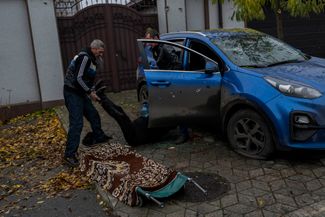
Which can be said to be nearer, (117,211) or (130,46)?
(117,211)

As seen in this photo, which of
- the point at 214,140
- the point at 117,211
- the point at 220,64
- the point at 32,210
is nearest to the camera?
the point at 117,211

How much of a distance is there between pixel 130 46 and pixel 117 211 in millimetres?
7305

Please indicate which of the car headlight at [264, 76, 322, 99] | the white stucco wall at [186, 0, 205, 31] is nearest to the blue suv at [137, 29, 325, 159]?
the car headlight at [264, 76, 322, 99]

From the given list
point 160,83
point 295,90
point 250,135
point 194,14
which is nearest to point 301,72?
point 295,90

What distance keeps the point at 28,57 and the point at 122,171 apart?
5.73m

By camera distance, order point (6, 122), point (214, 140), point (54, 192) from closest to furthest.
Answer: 1. point (54, 192)
2. point (214, 140)
3. point (6, 122)

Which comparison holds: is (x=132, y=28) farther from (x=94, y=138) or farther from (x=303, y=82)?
(x=303, y=82)

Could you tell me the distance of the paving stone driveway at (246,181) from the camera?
367cm

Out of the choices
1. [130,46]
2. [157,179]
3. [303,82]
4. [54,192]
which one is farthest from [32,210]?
[130,46]

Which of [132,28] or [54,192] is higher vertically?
[132,28]

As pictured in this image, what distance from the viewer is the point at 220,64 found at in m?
5.06

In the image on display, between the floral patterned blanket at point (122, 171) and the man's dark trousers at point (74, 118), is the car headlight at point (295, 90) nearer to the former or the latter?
the floral patterned blanket at point (122, 171)

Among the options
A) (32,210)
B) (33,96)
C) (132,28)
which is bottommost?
(32,210)

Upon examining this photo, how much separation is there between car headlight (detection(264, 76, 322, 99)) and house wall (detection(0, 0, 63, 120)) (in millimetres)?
6445
